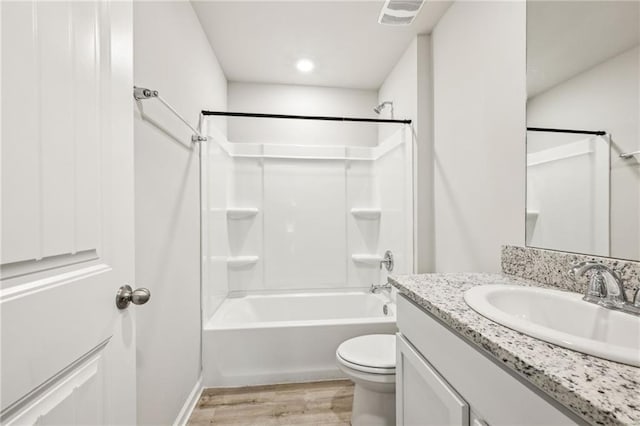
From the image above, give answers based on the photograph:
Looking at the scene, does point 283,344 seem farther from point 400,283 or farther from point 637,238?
point 637,238

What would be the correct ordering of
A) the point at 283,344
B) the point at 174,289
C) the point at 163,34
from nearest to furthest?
1. the point at 163,34
2. the point at 174,289
3. the point at 283,344

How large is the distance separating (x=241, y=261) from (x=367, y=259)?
1.24m

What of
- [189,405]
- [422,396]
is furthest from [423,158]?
[189,405]

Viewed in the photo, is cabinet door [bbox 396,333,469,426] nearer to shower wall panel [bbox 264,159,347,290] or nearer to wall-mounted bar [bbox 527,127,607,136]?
wall-mounted bar [bbox 527,127,607,136]

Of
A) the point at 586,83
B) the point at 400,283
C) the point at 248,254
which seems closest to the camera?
the point at 586,83

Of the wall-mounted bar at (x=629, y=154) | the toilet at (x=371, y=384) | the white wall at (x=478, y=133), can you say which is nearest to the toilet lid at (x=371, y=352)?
the toilet at (x=371, y=384)

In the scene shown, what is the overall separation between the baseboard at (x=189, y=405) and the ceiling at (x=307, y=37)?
2419 mm

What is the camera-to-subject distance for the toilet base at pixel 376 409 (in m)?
1.45

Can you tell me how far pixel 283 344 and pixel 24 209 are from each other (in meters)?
1.80

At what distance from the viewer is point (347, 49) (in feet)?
7.36

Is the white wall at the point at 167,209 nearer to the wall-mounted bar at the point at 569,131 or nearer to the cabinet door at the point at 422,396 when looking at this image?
the cabinet door at the point at 422,396

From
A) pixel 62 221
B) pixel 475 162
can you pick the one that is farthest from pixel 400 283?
pixel 62 221

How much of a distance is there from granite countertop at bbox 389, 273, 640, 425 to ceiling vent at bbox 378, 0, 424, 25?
1.37m

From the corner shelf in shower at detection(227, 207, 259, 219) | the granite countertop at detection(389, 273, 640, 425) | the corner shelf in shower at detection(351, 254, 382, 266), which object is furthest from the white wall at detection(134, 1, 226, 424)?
the corner shelf in shower at detection(351, 254, 382, 266)
